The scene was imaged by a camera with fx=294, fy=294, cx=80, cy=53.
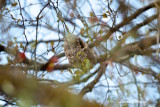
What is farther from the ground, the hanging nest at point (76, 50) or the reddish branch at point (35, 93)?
the hanging nest at point (76, 50)

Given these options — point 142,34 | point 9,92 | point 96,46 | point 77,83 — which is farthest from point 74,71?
point 9,92

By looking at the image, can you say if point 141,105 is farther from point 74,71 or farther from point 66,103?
point 66,103

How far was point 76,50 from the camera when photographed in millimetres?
1974

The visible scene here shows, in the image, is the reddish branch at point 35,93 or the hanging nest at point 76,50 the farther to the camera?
the hanging nest at point 76,50

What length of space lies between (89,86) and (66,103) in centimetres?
156

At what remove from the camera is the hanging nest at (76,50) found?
1.87 meters

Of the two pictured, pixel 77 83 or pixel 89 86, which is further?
pixel 89 86

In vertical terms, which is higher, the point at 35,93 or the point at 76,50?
the point at 76,50

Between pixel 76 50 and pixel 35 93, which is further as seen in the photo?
pixel 76 50

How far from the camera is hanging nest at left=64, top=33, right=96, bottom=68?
73.7 inches

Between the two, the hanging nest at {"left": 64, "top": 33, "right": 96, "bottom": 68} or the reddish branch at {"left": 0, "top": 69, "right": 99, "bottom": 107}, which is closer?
the reddish branch at {"left": 0, "top": 69, "right": 99, "bottom": 107}

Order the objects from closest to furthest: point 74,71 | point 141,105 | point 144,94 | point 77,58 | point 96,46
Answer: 1. point 141,105
2. point 144,94
3. point 74,71
4. point 77,58
5. point 96,46

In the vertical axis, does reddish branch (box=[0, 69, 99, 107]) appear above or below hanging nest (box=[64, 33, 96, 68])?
below

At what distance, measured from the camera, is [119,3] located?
185 centimetres
